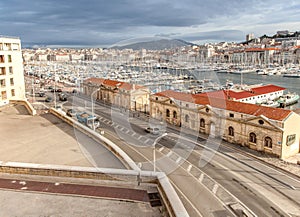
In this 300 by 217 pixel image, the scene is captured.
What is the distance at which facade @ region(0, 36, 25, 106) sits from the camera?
32.3 m

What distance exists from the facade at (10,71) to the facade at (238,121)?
18775 millimetres

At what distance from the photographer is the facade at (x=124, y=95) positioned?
1561 inches

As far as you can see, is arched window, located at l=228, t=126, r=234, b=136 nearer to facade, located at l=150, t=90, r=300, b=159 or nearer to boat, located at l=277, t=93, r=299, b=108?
facade, located at l=150, t=90, r=300, b=159

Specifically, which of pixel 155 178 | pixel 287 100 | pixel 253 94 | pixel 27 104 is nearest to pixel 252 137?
pixel 155 178

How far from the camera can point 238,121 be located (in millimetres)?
25000

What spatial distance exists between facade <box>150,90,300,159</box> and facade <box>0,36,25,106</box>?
18.8 metres

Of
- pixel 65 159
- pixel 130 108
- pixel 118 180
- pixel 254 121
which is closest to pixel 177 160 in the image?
pixel 254 121

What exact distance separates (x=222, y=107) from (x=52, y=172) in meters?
20.4

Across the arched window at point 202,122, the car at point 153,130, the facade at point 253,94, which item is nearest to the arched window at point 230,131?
the arched window at point 202,122

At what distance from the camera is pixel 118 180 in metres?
9.16

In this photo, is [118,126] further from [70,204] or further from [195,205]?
[70,204]

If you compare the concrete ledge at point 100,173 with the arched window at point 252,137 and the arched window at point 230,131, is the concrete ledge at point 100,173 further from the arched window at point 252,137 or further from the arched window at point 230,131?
the arched window at point 230,131

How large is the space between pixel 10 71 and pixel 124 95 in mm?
15834

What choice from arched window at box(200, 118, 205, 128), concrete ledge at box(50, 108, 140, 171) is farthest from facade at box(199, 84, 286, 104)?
concrete ledge at box(50, 108, 140, 171)
